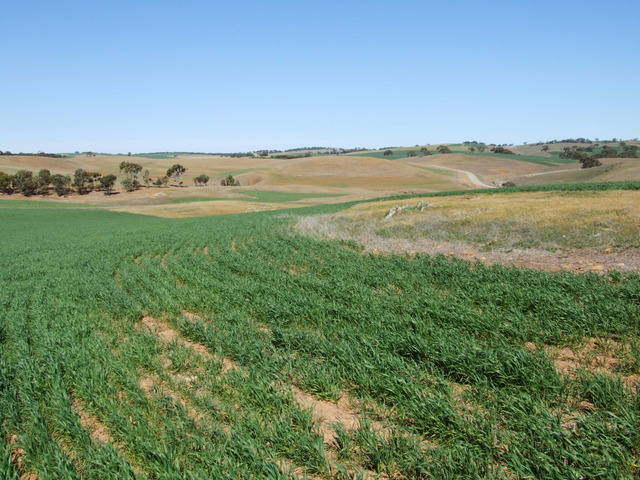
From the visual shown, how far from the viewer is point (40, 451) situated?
5074mm

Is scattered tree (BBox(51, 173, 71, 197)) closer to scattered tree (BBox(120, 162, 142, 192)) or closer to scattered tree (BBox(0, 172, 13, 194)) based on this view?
scattered tree (BBox(0, 172, 13, 194))

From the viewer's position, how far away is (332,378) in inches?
255

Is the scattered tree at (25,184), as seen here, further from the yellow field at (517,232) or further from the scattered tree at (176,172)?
the yellow field at (517,232)

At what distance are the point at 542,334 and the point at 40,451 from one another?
8.48 metres

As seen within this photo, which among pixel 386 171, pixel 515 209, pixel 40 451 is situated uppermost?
pixel 386 171

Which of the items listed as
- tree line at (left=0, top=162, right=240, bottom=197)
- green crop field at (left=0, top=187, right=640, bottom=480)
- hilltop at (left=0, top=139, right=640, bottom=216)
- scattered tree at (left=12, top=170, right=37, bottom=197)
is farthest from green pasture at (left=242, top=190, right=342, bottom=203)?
green crop field at (left=0, top=187, right=640, bottom=480)

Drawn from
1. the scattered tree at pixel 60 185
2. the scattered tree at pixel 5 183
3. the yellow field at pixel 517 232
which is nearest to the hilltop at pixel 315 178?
the scattered tree at pixel 60 185

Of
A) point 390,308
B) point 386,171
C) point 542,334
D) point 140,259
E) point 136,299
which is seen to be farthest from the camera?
point 386,171

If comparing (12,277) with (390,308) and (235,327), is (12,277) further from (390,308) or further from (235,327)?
(390,308)

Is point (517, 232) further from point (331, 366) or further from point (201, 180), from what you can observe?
point (201, 180)

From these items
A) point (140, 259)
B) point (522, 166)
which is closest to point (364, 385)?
point (140, 259)

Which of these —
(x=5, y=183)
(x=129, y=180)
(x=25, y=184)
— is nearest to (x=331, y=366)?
(x=129, y=180)

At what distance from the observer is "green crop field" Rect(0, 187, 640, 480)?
4621mm

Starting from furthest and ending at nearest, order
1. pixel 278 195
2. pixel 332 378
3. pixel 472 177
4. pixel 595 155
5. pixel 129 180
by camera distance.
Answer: pixel 595 155, pixel 472 177, pixel 129 180, pixel 278 195, pixel 332 378
